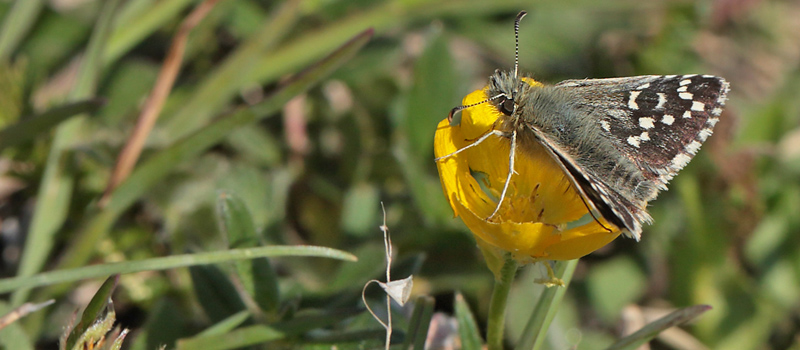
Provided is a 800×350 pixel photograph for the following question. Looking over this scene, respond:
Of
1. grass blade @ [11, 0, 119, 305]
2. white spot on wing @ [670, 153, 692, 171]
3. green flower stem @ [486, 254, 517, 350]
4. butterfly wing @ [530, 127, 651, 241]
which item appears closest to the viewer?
→ butterfly wing @ [530, 127, 651, 241]

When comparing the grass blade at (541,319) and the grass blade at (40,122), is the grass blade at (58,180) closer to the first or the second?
the grass blade at (40,122)

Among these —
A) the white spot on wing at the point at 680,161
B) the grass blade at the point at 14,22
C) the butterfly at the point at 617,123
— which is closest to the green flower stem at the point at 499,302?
the butterfly at the point at 617,123

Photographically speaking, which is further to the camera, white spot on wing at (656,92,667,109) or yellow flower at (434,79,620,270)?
white spot on wing at (656,92,667,109)

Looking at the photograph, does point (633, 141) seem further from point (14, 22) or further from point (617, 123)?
point (14, 22)

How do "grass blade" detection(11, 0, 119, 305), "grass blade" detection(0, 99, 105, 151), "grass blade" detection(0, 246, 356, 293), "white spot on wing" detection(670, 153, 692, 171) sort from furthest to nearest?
"grass blade" detection(11, 0, 119, 305) < "grass blade" detection(0, 99, 105, 151) < "white spot on wing" detection(670, 153, 692, 171) < "grass blade" detection(0, 246, 356, 293)

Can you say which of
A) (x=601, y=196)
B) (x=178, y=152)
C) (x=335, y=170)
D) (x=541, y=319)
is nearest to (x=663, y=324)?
(x=541, y=319)

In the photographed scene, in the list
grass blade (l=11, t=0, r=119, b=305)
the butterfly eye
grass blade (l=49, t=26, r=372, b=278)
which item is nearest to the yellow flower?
the butterfly eye

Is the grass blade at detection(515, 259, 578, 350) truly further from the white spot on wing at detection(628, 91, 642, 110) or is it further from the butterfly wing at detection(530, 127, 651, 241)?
the white spot on wing at detection(628, 91, 642, 110)

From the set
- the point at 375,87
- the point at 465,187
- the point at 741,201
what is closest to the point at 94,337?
the point at 465,187
